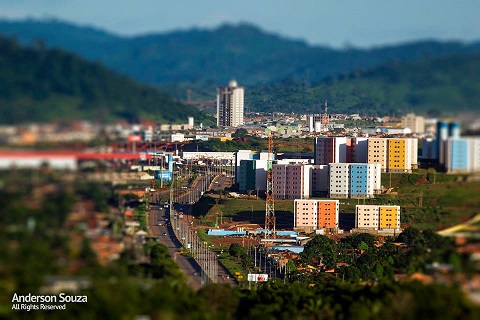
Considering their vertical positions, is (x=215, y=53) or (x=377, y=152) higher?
(x=215, y=53)

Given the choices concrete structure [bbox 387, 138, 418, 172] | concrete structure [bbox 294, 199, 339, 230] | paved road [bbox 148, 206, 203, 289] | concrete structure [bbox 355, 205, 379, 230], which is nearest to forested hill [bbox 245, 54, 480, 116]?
concrete structure [bbox 387, 138, 418, 172]

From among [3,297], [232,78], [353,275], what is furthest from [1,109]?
[232,78]

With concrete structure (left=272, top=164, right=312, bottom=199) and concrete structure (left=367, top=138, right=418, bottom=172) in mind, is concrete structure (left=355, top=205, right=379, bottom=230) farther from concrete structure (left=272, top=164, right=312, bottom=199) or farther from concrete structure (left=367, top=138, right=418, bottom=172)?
concrete structure (left=272, top=164, right=312, bottom=199)

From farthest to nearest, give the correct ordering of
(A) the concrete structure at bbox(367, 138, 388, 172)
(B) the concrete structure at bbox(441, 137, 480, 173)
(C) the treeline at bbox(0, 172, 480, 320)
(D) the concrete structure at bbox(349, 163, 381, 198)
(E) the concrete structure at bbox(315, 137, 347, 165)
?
1. (E) the concrete structure at bbox(315, 137, 347, 165)
2. (D) the concrete structure at bbox(349, 163, 381, 198)
3. (A) the concrete structure at bbox(367, 138, 388, 172)
4. (B) the concrete structure at bbox(441, 137, 480, 173)
5. (C) the treeline at bbox(0, 172, 480, 320)

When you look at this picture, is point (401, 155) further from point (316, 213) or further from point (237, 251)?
point (237, 251)

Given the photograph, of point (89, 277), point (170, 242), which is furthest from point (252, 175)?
point (89, 277)

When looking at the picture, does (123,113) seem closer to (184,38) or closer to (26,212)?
(26,212)
